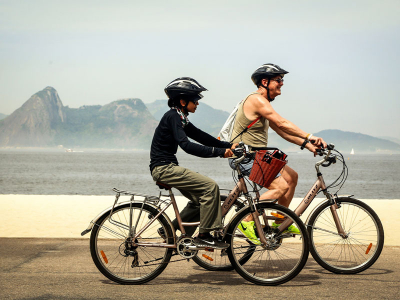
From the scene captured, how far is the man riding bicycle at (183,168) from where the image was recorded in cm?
466

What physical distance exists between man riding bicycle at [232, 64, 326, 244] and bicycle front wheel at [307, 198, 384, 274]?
358 mm

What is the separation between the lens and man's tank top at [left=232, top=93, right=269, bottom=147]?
535 centimetres

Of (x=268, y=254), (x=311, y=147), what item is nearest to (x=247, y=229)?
(x=268, y=254)

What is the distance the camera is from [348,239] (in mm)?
5238

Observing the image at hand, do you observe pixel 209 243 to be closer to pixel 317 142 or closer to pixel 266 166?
pixel 266 166

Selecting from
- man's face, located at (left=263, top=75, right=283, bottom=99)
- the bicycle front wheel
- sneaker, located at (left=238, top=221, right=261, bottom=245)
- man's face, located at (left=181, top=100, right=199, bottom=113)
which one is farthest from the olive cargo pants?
man's face, located at (left=263, top=75, right=283, bottom=99)

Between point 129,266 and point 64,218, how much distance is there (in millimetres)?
4993

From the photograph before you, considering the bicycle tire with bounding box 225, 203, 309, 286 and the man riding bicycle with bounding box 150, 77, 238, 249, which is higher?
the man riding bicycle with bounding box 150, 77, 238, 249

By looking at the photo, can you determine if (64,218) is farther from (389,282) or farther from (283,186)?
(389,282)

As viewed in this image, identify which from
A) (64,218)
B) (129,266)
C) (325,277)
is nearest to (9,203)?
(64,218)

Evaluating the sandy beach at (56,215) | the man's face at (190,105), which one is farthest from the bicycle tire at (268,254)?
the sandy beach at (56,215)

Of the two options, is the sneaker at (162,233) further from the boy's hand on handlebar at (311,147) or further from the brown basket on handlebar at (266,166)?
the boy's hand on handlebar at (311,147)

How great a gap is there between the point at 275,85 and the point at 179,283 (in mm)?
2174

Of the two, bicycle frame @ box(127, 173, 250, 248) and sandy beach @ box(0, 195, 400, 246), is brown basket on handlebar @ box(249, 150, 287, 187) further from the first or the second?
sandy beach @ box(0, 195, 400, 246)
